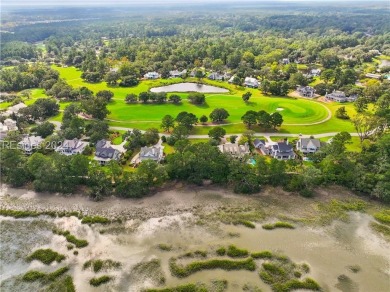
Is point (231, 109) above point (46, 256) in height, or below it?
above

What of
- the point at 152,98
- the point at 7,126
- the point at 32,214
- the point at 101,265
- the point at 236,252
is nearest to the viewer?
the point at 101,265

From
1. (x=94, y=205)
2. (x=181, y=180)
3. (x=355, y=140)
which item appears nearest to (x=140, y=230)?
(x=94, y=205)

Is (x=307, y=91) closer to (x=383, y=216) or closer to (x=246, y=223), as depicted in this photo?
(x=383, y=216)

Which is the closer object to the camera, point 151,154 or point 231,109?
point 151,154

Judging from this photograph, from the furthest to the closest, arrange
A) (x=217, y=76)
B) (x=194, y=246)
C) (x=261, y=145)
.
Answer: (x=217, y=76), (x=261, y=145), (x=194, y=246)

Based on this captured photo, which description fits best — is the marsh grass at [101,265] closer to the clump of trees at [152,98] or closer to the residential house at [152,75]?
the clump of trees at [152,98]

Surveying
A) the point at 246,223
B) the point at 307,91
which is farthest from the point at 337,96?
the point at 246,223

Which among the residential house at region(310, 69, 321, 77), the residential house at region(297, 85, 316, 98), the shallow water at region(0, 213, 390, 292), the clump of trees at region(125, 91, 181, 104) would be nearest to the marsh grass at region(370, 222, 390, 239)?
the shallow water at region(0, 213, 390, 292)

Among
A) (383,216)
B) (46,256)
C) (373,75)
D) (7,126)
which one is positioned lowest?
(46,256)
